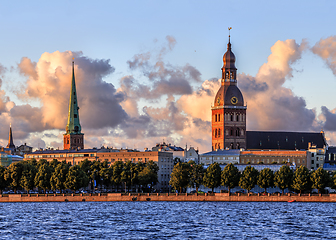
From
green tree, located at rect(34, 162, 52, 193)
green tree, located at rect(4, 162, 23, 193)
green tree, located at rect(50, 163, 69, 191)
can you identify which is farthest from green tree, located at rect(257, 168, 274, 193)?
green tree, located at rect(4, 162, 23, 193)

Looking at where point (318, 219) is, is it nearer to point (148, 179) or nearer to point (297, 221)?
point (297, 221)

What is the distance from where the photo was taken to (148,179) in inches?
7466

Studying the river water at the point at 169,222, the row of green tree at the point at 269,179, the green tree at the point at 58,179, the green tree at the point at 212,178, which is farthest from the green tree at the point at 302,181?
the green tree at the point at 58,179

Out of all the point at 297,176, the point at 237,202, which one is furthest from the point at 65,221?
the point at 297,176

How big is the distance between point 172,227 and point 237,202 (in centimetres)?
5903

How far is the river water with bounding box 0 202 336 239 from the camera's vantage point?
89938 millimetres

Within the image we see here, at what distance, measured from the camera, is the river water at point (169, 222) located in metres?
89.9

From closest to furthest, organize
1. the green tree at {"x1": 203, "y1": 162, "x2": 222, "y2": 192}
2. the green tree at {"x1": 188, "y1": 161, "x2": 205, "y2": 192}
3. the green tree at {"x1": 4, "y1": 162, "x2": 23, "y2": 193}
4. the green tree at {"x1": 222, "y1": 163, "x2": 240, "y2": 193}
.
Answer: the green tree at {"x1": 222, "y1": 163, "x2": 240, "y2": 193}, the green tree at {"x1": 203, "y1": 162, "x2": 222, "y2": 192}, the green tree at {"x1": 4, "y1": 162, "x2": 23, "y2": 193}, the green tree at {"x1": 188, "y1": 161, "x2": 205, "y2": 192}

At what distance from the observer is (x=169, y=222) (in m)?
→ 105

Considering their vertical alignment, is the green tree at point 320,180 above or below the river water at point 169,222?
above

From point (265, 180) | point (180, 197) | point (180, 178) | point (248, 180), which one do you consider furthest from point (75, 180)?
point (265, 180)

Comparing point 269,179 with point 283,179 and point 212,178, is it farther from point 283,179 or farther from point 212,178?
point 212,178

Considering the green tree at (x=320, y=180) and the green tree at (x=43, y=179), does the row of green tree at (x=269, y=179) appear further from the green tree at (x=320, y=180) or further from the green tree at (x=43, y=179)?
the green tree at (x=43, y=179)

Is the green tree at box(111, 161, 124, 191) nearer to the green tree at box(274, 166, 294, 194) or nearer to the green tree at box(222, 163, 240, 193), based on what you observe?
the green tree at box(222, 163, 240, 193)
